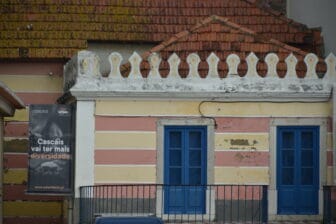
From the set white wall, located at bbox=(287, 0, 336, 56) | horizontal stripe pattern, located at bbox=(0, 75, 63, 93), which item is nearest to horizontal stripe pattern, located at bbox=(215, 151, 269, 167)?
white wall, located at bbox=(287, 0, 336, 56)

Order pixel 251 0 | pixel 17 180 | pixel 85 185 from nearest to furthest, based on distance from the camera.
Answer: pixel 85 185, pixel 17 180, pixel 251 0

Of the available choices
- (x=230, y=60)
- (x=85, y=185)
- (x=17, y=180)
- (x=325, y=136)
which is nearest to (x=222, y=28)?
(x=230, y=60)

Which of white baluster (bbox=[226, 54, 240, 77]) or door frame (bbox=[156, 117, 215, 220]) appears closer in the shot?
door frame (bbox=[156, 117, 215, 220])

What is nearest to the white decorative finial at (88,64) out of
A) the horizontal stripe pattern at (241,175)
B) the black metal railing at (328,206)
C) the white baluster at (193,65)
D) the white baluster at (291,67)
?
the white baluster at (193,65)

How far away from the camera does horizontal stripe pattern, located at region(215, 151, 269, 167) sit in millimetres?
17078

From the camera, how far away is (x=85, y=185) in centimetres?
1689

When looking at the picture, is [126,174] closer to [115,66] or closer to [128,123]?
[128,123]

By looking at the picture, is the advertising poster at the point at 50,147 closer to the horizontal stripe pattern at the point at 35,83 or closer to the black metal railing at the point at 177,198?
the black metal railing at the point at 177,198

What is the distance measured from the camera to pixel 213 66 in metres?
17.1

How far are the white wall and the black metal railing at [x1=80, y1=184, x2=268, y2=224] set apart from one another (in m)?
4.95

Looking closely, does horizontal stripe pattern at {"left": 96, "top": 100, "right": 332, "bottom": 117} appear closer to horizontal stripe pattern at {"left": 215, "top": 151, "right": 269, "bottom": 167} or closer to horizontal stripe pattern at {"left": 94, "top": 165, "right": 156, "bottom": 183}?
horizontal stripe pattern at {"left": 215, "top": 151, "right": 269, "bottom": 167}

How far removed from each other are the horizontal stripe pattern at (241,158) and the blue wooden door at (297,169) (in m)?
0.33

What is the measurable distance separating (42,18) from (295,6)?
658cm

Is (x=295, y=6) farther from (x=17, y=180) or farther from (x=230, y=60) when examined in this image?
(x=17, y=180)
